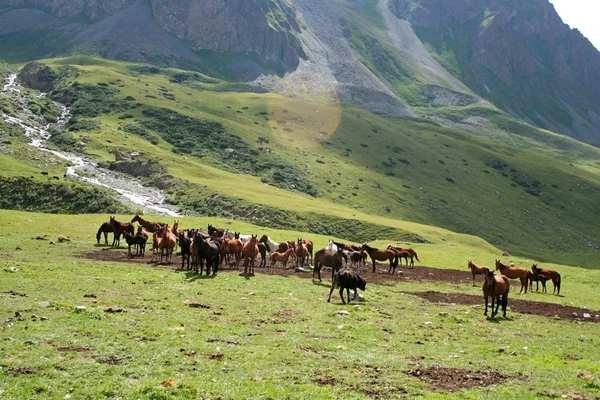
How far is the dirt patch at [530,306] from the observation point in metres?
29.5

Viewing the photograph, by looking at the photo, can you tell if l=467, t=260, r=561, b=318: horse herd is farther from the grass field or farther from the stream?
the stream

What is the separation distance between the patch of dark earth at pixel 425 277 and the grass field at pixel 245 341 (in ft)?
8.24

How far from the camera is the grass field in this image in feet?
44.8

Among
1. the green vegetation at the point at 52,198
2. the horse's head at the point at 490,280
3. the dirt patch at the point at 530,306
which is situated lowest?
the dirt patch at the point at 530,306

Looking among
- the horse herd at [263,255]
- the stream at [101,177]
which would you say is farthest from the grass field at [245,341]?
Answer: the stream at [101,177]

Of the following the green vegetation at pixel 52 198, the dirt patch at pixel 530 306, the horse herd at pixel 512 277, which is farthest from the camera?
the green vegetation at pixel 52 198

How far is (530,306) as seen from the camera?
3197 cm

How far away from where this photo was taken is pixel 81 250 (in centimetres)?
4144

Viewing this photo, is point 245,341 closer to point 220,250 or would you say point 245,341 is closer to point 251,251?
point 251,251

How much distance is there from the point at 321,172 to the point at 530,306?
114384 millimetres

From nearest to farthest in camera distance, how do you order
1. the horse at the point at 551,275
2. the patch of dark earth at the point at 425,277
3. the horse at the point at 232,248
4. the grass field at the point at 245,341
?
the grass field at the point at 245,341 → the patch of dark earth at the point at 425,277 → the horse at the point at 551,275 → the horse at the point at 232,248

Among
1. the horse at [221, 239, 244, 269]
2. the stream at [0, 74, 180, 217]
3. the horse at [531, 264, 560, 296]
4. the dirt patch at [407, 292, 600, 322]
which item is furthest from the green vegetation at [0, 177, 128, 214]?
the horse at [531, 264, 560, 296]

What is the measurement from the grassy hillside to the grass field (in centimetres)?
6197

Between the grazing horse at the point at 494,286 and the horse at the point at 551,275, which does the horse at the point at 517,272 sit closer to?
the horse at the point at 551,275
